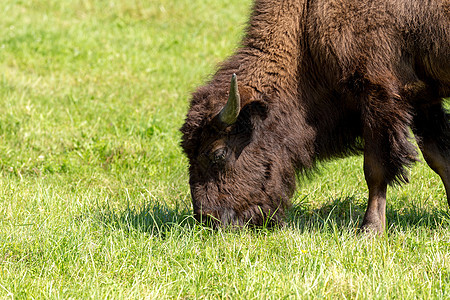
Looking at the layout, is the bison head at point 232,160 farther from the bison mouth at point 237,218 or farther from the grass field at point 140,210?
the grass field at point 140,210

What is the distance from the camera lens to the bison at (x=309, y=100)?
4.42 m

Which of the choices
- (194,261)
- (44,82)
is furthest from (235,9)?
(194,261)

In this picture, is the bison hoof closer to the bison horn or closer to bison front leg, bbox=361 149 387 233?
bison front leg, bbox=361 149 387 233

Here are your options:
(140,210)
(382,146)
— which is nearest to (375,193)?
(382,146)

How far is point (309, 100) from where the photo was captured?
189 inches

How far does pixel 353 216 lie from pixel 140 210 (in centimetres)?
189

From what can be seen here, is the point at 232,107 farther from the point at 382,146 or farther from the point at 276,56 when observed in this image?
the point at 382,146

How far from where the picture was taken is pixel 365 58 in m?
4.41

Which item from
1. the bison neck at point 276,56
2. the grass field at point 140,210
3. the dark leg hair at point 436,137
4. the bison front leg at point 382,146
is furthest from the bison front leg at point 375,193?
the bison neck at point 276,56

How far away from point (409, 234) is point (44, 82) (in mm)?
6365

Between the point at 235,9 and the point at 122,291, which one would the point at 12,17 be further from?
the point at 122,291

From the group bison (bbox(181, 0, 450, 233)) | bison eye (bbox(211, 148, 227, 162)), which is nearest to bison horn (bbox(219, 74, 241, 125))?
bison (bbox(181, 0, 450, 233))

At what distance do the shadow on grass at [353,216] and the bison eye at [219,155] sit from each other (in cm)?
78

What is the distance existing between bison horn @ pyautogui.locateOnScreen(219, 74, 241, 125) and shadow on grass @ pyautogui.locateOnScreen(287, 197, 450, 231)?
0.99 m
